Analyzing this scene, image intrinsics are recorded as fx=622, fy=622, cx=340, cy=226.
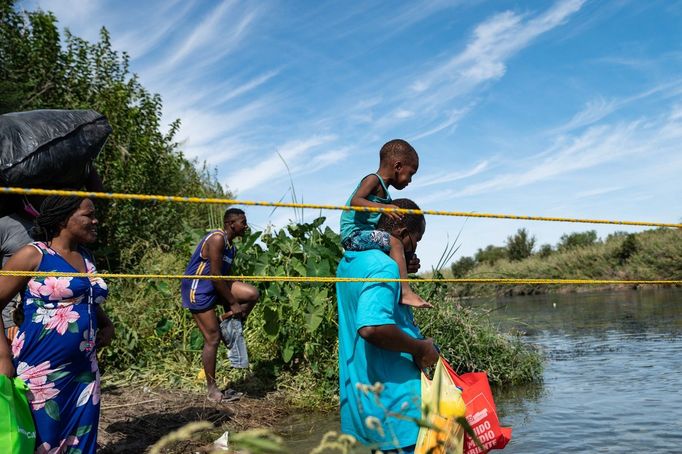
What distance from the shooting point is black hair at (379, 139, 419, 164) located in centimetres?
305

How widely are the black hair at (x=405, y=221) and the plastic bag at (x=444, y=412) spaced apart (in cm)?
59

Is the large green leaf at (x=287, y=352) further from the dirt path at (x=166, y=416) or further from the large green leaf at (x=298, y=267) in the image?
the large green leaf at (x=298, y=267)

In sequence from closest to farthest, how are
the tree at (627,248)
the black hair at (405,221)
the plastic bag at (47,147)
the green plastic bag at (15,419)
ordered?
the green plastic bag at (15,419) → the black hair at (405,221) → the plastic bag at (47,147) → the tree at (627,248)

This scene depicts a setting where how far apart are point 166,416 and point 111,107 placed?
8.31 metres

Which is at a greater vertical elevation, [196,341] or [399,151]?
[399,151]

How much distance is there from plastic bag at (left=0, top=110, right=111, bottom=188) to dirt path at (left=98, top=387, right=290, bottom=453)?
6.75ft

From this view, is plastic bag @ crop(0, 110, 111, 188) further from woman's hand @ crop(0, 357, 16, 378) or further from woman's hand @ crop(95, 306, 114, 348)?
woman's hand @ crop(0, 357, 16, 378)

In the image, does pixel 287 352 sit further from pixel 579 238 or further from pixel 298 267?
pixel 579 238

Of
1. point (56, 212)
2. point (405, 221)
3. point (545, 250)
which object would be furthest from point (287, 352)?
point (545, 250)

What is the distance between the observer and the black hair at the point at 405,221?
2.50 meters

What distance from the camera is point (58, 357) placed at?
2744 mm

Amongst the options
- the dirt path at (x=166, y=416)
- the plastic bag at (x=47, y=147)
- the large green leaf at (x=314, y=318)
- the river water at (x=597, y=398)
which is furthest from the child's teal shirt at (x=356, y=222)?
the large green leaf at (x=314, y=318)

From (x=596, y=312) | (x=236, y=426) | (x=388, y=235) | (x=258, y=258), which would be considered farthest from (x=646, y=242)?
(x=388, y=235)

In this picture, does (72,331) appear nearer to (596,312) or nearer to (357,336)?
(357,336)
